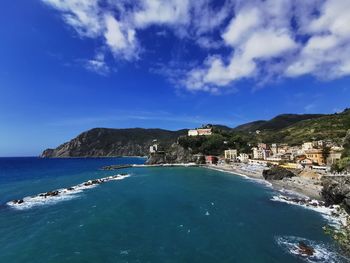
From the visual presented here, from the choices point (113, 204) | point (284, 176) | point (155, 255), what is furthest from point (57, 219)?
point (284, 176)

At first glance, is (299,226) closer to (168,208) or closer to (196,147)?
(168,208)

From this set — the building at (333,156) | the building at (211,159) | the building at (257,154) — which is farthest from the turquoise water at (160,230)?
the building at (211,159)

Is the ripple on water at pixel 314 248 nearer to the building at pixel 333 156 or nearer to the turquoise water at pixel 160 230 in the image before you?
the turquoise water at pixel 160 230

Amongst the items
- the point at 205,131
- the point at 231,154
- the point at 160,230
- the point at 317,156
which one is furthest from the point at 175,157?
the point at 160,230

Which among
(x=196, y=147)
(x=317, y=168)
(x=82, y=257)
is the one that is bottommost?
(x=82, y=257)

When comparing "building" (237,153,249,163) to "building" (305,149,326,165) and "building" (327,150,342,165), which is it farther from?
"building" (327,150,342,165)

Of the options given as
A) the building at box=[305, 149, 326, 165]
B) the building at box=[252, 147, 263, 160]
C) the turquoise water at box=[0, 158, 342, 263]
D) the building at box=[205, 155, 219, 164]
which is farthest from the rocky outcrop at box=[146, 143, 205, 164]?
the turquoise water at box=[0, 158, 342, 263]
